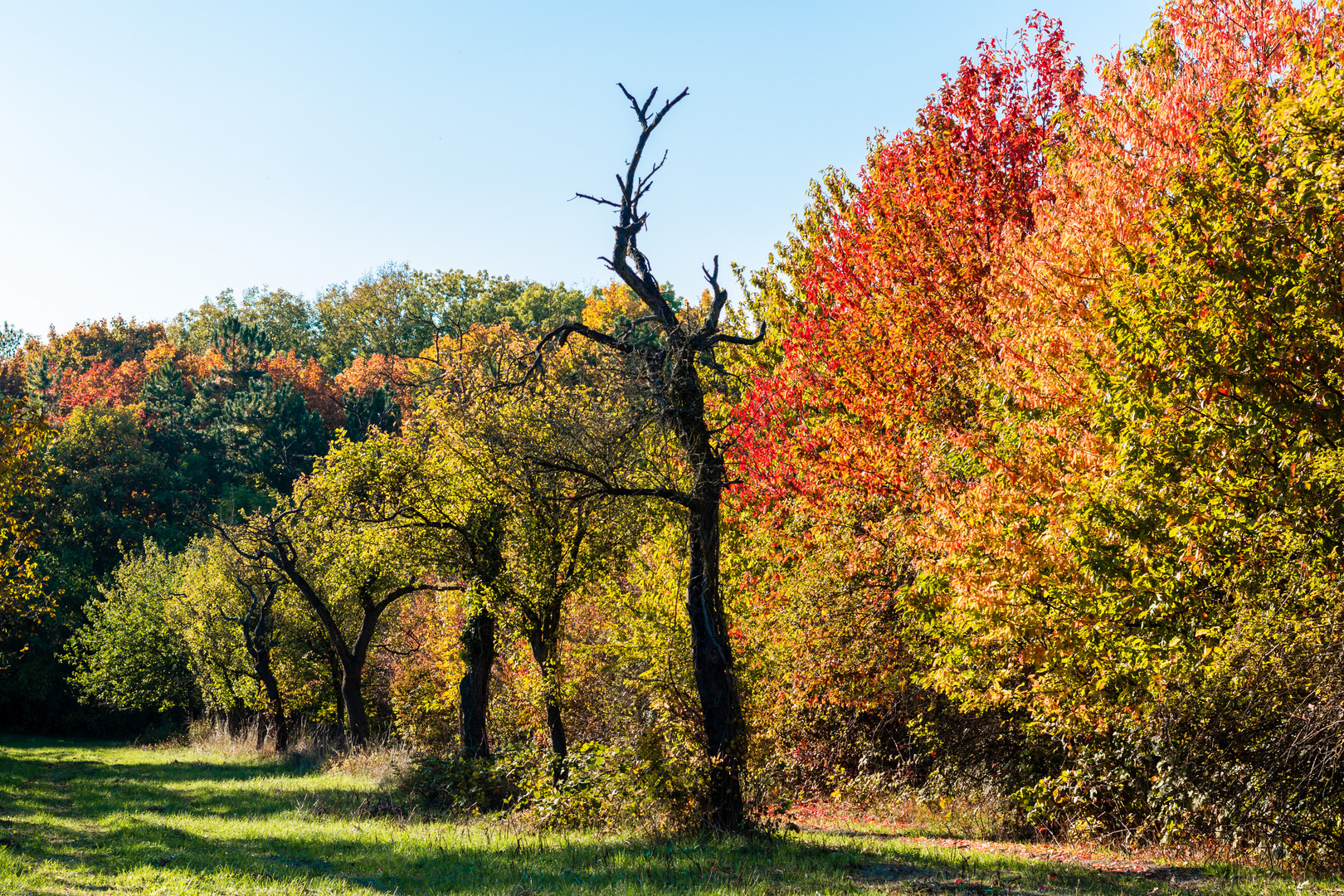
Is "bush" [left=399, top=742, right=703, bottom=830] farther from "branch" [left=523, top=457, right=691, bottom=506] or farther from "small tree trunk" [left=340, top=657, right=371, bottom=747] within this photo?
"small tree trunk" [left=340, top=657, right=371, bottom=747]

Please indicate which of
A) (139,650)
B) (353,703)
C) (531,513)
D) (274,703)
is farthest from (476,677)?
(139,650)

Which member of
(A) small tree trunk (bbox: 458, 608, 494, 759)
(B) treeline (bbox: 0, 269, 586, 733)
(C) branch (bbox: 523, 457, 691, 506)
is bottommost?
(A) small tree trunk (bbox: 458, 608, 494, 759)

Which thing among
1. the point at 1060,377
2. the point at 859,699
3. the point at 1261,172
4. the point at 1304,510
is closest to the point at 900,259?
the point at 1060,377

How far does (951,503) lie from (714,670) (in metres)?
3.89

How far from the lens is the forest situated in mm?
7945

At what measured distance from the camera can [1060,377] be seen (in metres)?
11.1

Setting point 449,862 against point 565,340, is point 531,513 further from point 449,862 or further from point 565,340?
point 449,862

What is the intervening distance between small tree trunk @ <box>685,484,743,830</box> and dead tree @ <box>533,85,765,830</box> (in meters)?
0.01

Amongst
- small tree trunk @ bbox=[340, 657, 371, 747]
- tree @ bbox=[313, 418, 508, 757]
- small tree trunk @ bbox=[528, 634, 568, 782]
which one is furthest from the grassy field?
small tree trunk @ bbox=[340, 657, 371, 747]

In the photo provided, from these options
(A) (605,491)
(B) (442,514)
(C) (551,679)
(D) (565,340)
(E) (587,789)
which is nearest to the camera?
(A) (605,491)

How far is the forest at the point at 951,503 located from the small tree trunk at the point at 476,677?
99 millimetres

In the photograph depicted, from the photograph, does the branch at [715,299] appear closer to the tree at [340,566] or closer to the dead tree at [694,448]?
the dead tree at [694,448]

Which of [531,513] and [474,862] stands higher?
[531,513]

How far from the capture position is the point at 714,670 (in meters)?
11.4
